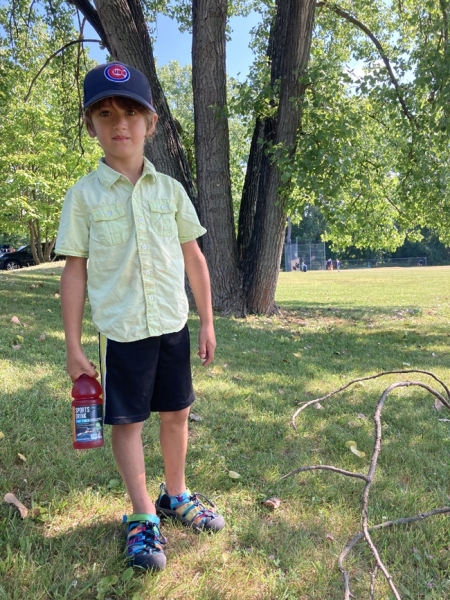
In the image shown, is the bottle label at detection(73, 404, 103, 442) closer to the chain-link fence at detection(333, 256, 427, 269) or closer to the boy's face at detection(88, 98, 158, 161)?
the boy's face at detection(88, 98, 158, 161)

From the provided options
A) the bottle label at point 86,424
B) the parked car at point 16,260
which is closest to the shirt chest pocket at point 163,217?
the bottle label at point 86,424

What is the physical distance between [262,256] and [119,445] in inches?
231

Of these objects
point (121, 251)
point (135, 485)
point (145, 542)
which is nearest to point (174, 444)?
point (135, 485)

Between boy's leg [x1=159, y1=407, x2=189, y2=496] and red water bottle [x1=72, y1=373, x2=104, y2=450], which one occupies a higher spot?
red water bottle [x1=72, y1=373, x2=104, y2=450]

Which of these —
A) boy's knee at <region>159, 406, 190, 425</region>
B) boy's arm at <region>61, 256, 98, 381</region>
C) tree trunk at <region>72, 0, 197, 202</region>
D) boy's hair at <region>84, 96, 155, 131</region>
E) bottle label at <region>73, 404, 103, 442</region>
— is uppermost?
tree trunk at <region>72, 0, 197, 202</region>

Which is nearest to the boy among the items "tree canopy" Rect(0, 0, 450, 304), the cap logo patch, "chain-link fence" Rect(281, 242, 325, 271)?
the cap logo patch

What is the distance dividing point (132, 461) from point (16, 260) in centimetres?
3040

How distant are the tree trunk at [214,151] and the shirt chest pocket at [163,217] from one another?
5369 millimetres

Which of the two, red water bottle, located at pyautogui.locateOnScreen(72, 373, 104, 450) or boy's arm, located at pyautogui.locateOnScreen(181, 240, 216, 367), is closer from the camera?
red water bottle, located at pyautogui.locateOnScreen(72, 373, 104, 450)

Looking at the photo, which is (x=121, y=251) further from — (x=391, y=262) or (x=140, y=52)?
(x=391, y=262)

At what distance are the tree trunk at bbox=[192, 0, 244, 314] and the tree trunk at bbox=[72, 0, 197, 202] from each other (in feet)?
1.25

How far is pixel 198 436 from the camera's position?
300 centimetres

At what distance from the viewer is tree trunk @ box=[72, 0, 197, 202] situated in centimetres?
618

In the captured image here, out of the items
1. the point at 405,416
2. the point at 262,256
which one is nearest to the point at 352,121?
the point at 262,256
